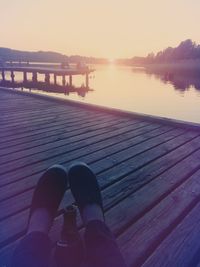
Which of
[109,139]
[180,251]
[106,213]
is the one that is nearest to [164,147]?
[109,139]

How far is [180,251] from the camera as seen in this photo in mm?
1673

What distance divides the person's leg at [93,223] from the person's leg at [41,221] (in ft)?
0.45

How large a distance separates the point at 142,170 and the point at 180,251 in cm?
123

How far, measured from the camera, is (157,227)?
190 cm

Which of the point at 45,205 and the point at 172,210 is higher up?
the point at 45,205

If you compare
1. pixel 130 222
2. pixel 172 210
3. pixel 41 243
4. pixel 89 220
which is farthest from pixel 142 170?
pixel 41 243

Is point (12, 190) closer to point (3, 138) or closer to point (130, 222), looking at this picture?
point (130, 222)

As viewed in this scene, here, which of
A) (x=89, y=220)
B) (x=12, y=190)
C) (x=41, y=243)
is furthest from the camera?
(x=12, y=190)

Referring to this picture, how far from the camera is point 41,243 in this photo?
4.58ft

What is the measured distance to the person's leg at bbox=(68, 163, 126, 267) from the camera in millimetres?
1308

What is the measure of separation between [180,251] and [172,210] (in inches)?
18.3

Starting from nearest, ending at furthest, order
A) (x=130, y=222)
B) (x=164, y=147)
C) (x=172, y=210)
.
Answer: (x=130, y=222) < (x=172, y=210) < (x=164, y=147)

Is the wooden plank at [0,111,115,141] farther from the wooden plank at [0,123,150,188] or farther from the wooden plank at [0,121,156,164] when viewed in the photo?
the wooden plank at [0,123,150,188]

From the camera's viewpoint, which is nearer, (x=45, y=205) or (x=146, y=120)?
(x=45, y=205)
